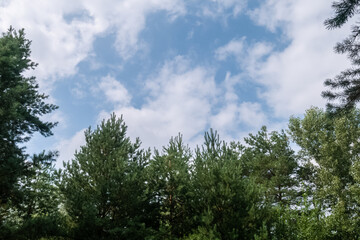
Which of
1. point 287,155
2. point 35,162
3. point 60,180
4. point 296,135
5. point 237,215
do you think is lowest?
point 237,215

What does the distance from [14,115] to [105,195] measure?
5.36 meters

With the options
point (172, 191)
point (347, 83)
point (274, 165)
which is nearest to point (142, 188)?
point (172, 191)

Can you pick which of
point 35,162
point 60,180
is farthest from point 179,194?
point 35,162

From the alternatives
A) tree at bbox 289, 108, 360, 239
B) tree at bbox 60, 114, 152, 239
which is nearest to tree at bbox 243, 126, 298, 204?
tree at bbox 289, 108, 360, 239

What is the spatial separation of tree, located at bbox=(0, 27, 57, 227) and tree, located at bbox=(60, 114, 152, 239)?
2.31 meters

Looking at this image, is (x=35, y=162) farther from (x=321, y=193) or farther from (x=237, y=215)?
(x=321, y=193)

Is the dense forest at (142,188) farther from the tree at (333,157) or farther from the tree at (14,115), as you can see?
the tree at (333,157)

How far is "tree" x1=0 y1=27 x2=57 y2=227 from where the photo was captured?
43.9 feet

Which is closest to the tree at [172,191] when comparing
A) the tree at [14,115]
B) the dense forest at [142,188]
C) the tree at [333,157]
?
the dense forest at [142,188]

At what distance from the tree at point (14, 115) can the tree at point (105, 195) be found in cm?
231

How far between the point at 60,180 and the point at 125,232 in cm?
390

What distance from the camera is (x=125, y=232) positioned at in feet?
40.7

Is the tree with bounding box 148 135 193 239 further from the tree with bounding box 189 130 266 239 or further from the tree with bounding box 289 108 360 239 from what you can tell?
the tree with bounding box 289 108 360 239

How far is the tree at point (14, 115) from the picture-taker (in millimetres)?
13383
